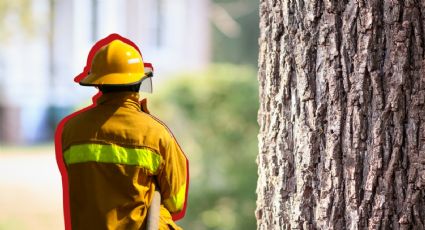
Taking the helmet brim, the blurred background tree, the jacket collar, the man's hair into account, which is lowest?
the blurred background tree

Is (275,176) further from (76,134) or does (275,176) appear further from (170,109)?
(170,109)

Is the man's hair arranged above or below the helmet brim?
below

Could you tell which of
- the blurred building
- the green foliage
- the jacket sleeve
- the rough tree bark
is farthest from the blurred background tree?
the blurred building

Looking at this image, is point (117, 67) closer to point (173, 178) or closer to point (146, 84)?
point (146, 84)

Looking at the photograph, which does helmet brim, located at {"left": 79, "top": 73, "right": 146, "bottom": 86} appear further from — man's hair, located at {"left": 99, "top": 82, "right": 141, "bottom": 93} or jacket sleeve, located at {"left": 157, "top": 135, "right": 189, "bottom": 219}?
jacket sleeve, located at {"left": 157, "top": 135, "right": 189, "bottom": 219}

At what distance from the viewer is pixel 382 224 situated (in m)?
3.24

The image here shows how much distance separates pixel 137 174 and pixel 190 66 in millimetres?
15131

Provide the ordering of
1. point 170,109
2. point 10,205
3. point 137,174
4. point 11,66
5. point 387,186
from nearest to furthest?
point 137,174, point 387,186, point 170,109, point 10,205, point 11,66

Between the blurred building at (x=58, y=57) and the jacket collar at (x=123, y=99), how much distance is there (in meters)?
14.0

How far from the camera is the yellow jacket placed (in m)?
3.00

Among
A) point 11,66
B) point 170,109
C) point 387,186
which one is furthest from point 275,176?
point 11,66

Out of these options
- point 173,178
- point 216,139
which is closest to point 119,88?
point 173,178

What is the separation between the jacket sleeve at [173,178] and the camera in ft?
9.96

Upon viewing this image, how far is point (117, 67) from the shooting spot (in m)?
2.99
